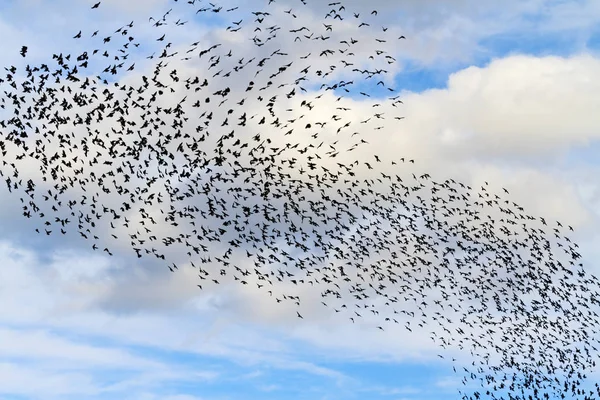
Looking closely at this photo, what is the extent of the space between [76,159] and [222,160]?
8440 mm

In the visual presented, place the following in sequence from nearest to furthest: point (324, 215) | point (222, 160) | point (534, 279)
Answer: point (222, 160)
point (324, 215)
point (534, 279)

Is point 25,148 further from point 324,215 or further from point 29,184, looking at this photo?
point 324,215

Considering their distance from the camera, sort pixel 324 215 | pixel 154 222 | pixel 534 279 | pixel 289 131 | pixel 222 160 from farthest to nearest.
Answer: pixel 534 279 → pixel 324 215 → pixel 154 222 → pixel 222 160 → pixel 289 131

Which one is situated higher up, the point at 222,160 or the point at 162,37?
the point at 162,37

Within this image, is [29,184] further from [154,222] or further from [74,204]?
[154,222]

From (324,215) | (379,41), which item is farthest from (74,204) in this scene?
(379,41)

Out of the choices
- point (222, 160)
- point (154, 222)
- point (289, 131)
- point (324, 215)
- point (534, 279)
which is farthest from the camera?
point (534, 279)

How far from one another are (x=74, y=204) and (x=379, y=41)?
787 inches

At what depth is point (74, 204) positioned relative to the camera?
53719 millimetres

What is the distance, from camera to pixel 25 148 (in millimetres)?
54000

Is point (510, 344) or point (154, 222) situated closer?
point (154, 222)

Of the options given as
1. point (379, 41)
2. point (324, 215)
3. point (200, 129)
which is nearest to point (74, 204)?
point (200, 129)

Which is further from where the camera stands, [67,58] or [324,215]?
[324,215]

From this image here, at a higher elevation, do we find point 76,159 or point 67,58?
point 67,58
